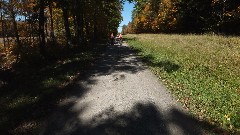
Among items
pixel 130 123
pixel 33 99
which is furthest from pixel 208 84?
pixel 33 99

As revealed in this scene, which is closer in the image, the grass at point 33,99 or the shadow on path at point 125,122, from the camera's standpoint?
the shadow on path at point 125,122

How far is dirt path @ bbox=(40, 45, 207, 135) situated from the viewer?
7.77m

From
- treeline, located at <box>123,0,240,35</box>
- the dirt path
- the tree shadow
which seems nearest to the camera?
the tree shadow

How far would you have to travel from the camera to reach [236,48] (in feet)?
66.0

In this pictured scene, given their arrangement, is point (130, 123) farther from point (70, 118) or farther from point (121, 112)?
point (70, 118)

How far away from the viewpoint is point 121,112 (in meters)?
9.10

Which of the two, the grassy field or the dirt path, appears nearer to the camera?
the dirt path

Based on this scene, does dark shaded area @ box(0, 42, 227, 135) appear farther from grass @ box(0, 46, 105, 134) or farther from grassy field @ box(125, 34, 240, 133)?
grassy field @ box(125, 34, 240, 133)

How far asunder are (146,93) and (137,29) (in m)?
106

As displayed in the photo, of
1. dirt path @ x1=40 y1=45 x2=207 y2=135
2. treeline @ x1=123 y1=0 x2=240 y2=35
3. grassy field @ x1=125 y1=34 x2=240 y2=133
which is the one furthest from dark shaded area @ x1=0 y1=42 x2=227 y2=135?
treeline @ x1=123 y1=0 x2=240 y2=35

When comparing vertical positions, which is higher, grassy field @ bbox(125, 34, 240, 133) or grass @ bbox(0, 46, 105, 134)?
grassy field @ bbox(125, 34, 240, 133)

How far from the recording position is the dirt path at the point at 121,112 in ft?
25.5

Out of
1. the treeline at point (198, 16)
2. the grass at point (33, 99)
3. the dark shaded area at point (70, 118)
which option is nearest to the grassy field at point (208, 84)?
the dark shaded area at point (70, 118)

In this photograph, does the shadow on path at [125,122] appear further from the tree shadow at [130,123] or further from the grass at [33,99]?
the grass at [33,99]
